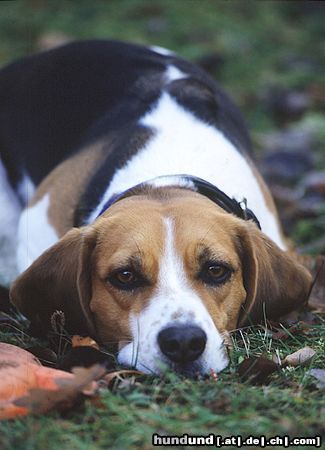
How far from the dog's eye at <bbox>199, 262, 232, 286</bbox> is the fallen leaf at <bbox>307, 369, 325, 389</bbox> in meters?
→ 0.64

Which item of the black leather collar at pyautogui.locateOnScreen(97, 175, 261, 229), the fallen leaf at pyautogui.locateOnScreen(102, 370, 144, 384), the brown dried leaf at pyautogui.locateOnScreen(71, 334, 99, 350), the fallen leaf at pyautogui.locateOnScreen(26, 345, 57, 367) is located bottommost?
the fallen leaf at pyautogui.locateOnScreen(26, 345, 57, 367)

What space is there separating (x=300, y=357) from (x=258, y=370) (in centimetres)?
34

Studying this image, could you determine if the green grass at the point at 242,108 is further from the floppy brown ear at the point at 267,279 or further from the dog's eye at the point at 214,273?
the dog's eye at the point at 214,273

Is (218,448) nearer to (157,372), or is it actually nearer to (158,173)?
(157,372)

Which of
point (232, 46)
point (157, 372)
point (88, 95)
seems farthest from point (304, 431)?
point (232, 46)

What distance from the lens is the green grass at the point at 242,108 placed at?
3008 mm

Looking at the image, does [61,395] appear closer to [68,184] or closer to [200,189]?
[200,189]

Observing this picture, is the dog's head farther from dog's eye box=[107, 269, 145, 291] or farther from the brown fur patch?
the brown fur patch

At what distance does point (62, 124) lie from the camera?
20.2 feet

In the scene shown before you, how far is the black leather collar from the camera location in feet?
15.0

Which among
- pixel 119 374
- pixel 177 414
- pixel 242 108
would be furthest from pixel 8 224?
pixel 242 108

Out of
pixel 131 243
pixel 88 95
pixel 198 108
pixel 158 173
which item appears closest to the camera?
pixel 131 243

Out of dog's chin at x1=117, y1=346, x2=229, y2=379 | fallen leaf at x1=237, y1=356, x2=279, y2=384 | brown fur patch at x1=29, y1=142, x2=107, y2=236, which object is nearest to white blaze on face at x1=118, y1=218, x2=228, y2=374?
dog's chin at x1=117, y1=346, x2=229, y2=379

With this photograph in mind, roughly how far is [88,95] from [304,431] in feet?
12.1
